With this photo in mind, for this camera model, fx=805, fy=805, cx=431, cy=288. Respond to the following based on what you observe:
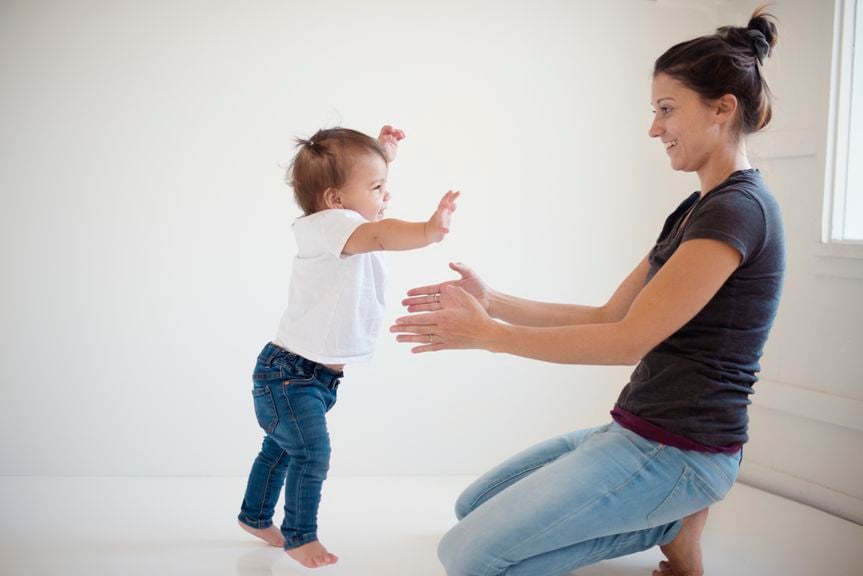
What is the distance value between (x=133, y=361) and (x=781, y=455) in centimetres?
231

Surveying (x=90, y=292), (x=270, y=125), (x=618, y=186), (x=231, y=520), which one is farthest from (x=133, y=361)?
(x=618, y=186)

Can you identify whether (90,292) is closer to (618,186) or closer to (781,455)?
(618,186)

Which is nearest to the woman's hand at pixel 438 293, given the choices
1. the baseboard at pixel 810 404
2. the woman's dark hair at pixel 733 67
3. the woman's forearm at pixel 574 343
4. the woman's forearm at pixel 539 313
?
the woman's forearm at pixel 539 313

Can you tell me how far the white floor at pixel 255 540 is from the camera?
2.03m

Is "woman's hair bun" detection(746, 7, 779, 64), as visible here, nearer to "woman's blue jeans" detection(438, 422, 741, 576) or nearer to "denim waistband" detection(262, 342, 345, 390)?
"woman's blue jeans" detection(438, 422, 741, 576)

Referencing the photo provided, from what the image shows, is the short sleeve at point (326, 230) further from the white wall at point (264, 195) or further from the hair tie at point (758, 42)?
the hair tie at point (758, 42)

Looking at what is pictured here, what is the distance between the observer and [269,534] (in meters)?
2.18

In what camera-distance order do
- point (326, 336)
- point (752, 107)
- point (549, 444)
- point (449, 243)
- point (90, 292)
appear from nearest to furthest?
point (752, 107) → point (326, 336) → point (549, 444) → point (90, 292) → point (449, 243)

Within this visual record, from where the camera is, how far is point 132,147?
2.74 metres

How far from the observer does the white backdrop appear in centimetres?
271

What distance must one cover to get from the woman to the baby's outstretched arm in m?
0.14

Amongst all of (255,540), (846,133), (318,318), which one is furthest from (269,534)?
(846,133)

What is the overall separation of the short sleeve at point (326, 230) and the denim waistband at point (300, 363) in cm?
26

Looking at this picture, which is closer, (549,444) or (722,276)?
(722,276)
